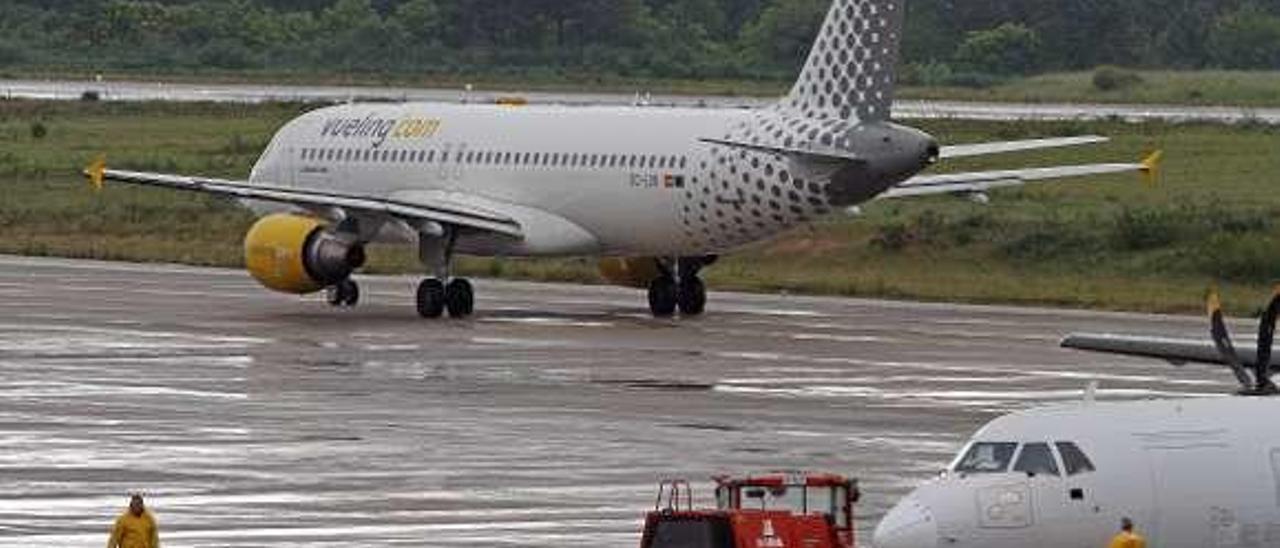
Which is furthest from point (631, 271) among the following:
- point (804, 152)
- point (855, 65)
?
point (855, 65)

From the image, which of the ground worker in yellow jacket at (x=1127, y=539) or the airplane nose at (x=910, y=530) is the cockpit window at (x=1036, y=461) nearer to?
the ground worker in yellow jacket at (x=1127, y=539)

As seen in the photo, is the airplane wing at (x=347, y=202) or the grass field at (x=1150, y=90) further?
the grass field at (x=1150, y=90)

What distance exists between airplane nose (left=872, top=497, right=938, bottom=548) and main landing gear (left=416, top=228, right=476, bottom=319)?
33164 mm

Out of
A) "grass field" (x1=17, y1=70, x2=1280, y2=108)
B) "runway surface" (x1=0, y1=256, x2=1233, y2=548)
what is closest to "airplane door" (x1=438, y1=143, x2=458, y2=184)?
"runway surface" (x1=0, y1=256, x2=1233, y2=548)

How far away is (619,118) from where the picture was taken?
2376 inches

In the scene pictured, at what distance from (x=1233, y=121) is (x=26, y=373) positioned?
70.2m

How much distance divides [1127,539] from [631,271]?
3766cm

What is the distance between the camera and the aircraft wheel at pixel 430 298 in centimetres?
5906

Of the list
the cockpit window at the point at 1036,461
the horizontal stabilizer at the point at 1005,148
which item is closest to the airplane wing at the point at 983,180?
the horizontal stabilizer at the point at 1005,148

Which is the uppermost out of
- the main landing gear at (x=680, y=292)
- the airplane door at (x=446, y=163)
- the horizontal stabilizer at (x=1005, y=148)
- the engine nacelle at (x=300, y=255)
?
the horizontal stabilizer at (x=1005, y=148)

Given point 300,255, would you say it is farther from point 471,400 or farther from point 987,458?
point 987,458

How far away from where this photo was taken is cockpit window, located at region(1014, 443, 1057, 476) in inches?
1046

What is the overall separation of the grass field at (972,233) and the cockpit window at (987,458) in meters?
32.7

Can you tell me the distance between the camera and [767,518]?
27875mm
